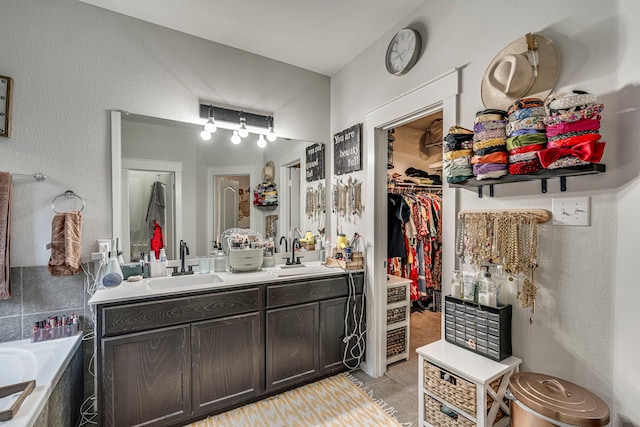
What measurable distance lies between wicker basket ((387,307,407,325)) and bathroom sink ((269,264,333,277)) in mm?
692

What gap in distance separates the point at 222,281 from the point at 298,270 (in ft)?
2.11

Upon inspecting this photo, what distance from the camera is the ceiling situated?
79.8 inches

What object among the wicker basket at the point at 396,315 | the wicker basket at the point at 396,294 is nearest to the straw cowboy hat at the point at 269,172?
the wicker basket at the point at 396,294

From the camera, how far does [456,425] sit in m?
1.48

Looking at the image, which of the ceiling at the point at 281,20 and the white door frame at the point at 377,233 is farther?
the white door frame at the point at 377,233

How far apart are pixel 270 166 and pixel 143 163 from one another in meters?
1.05

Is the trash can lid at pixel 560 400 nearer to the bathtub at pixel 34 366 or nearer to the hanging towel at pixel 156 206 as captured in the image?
the bathtub at pixel 34 366

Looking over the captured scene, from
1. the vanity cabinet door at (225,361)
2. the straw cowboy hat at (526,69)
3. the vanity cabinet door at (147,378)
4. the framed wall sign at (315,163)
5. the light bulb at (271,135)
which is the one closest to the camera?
the straw cowboy hat at (526,69)

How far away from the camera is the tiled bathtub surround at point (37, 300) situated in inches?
70.9

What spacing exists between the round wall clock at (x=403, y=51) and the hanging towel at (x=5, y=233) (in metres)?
2.68

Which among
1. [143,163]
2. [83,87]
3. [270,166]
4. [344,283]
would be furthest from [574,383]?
[83,87]

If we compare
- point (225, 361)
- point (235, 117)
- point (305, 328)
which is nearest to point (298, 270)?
point (305, 328)

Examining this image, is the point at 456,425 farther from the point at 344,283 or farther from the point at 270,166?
the point at 270,166

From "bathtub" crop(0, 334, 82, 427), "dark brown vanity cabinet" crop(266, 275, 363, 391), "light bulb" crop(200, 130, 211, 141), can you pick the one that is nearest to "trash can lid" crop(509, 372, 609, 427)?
"dark brown vanity cabinet" crop(266, 275, 363, 391)
